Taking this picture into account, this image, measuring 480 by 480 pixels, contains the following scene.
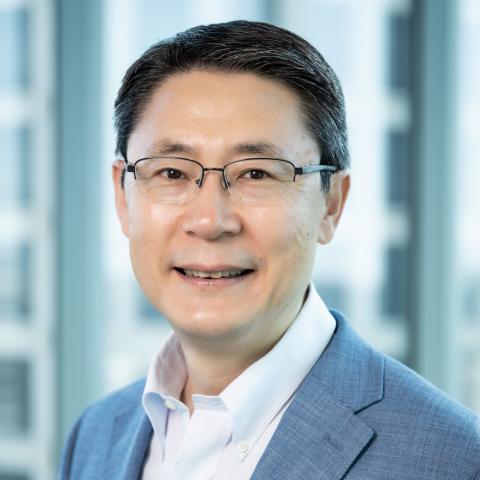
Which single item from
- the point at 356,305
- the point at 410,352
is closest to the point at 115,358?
the point at 356,305

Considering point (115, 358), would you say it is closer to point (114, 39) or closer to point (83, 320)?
point (83, 320)

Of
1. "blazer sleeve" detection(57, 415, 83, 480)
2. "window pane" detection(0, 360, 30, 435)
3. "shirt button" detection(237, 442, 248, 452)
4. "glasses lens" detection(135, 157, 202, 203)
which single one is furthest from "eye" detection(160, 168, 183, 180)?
"window pane" detection(0, 360, 30, 435)

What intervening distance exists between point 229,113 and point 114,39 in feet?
5.94

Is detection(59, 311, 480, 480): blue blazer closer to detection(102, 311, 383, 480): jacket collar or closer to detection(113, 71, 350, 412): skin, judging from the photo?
detection(102, 311, 383, 480): jacket collar

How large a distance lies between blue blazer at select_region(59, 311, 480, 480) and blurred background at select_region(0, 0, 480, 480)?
4.76 ft

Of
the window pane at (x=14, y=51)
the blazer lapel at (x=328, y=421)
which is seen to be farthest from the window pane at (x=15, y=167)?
the blazer lapel at (x=328, y=421)

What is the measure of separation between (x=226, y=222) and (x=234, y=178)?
11cm

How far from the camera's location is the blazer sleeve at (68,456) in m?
1.62

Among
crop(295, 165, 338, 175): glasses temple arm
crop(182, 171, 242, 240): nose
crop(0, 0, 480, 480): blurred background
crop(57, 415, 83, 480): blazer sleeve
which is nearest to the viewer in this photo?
crop(182, 171, 242, 240): nose

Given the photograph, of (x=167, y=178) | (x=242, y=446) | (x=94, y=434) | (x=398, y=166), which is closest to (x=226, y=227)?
(x=167, y=178)

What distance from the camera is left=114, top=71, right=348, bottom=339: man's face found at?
121 cm

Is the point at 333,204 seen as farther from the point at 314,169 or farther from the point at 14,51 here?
the point at 14,51

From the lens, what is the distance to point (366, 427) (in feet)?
3.69

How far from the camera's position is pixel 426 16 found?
2.60m
